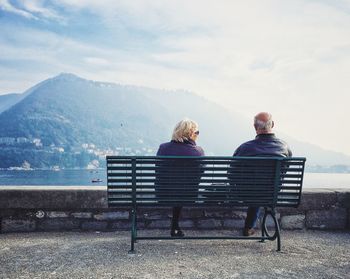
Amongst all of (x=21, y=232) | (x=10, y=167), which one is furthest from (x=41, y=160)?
(x=21, y=232)

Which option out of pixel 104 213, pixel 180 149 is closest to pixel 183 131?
pixel 180 149

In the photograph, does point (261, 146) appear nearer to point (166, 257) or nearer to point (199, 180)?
point (199, 180)

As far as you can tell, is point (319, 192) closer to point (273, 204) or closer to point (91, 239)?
point (273, 204)

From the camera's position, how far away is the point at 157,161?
11.6ft

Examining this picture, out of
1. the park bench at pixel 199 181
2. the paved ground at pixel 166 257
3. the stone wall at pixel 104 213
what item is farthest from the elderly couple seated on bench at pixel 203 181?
the stone wall at pixel 104 213

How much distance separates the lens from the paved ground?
292cm

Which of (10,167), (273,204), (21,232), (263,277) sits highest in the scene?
(273,204)

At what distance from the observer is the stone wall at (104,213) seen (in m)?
4.42

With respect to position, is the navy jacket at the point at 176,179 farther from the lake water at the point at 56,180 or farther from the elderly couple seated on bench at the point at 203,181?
the lake water at the point at 56,180

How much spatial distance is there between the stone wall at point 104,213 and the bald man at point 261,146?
1.74ft

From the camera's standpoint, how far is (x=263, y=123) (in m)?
4.15

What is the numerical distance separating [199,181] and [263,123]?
1157mm

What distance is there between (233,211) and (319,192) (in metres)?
1.25

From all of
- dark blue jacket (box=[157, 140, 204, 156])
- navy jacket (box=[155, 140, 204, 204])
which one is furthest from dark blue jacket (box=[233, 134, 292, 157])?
navy jacket (box=[155, 140, 204, 204])
